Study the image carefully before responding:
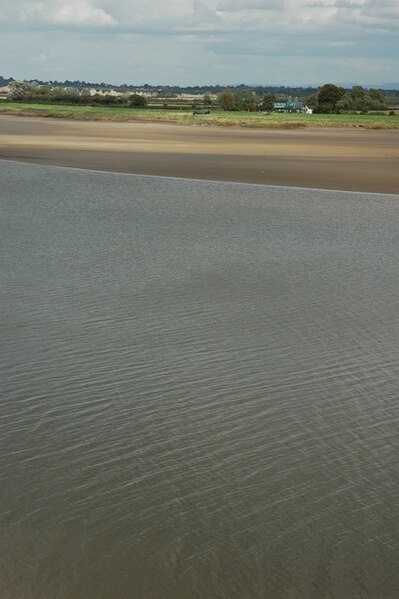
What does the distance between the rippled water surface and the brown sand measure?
10766 mm

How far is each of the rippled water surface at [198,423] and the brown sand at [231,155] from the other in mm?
10766

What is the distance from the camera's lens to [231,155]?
30125 millimetres

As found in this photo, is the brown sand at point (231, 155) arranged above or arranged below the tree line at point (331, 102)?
above

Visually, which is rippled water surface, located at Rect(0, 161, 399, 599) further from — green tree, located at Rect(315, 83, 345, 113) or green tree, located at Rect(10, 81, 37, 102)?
green tree, located at Rect(10, 81, 37, 102)

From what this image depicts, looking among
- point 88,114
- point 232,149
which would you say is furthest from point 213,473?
point 88,114

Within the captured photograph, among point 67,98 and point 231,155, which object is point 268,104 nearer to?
point 67,98

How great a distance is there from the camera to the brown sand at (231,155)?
76.9 feet

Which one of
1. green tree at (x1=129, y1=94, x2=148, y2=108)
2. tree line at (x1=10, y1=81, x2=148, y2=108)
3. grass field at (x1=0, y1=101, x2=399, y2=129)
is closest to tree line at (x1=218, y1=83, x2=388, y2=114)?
green tree at (x1=129, y1=94, x2=148, y2=108)

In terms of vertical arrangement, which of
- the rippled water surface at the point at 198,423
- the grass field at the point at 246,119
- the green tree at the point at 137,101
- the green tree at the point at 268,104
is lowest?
the green tree at the point at 137,101

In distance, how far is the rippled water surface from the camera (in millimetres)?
4605

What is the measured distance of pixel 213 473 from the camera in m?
5.59

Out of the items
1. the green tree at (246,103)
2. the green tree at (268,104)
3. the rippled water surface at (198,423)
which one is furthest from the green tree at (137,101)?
the rippled water surface at (198,423)

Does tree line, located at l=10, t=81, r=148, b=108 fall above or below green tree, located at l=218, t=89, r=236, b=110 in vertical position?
below

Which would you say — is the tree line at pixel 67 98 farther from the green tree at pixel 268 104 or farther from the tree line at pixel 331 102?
the green tree at pixel 268 104
